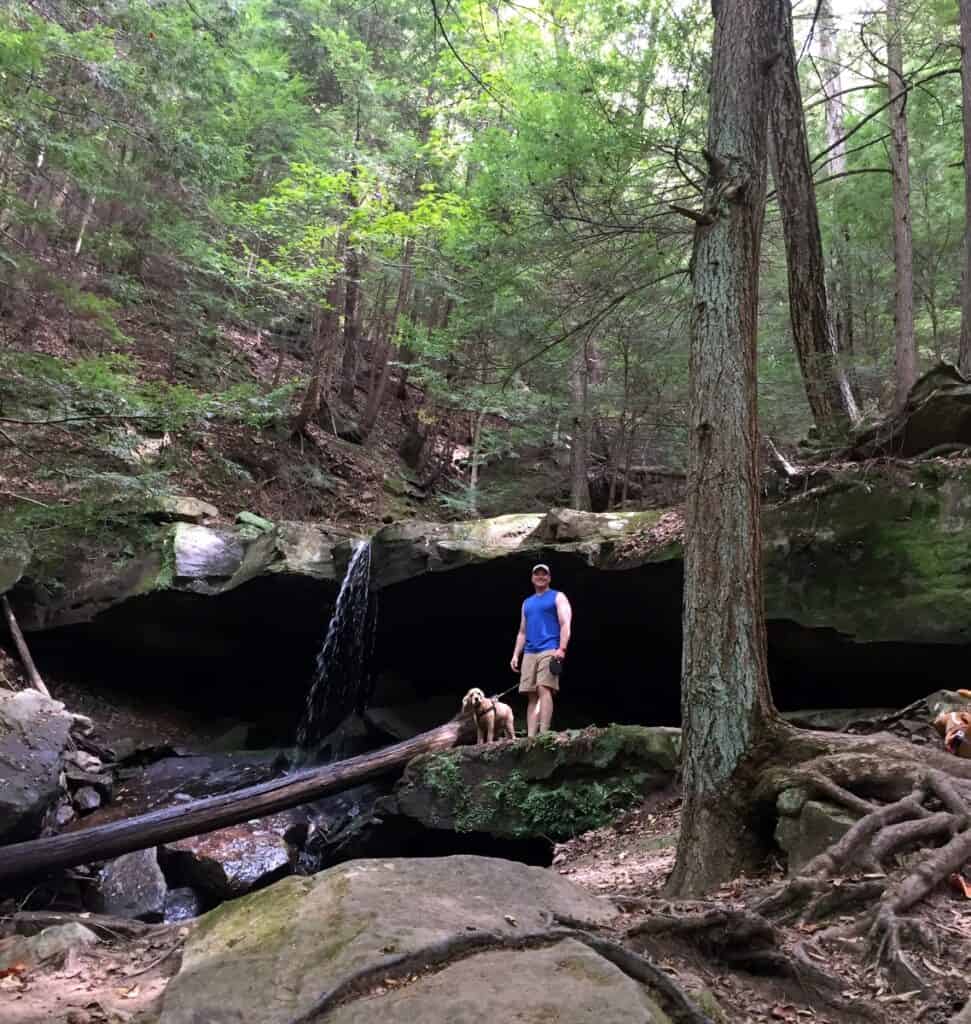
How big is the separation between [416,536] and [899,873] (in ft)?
28.7

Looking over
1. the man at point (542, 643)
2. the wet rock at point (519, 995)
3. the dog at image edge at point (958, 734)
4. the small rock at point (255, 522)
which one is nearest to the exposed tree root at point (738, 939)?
the wet rock at point (519, 995)

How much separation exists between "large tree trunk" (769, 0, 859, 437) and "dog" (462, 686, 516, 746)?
5201mm

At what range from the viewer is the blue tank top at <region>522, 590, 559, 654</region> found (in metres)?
8.42

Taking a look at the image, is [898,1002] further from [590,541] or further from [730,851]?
[590,541]

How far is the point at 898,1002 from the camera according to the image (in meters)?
2.59

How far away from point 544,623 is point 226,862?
4304 mm

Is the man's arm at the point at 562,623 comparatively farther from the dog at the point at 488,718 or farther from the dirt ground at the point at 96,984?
the dirt ground at the point at 96,984

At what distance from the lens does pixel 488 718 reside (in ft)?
28.8

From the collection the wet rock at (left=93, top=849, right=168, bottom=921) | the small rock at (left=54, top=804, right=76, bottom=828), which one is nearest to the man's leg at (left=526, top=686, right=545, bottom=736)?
the wet rock at (left=93, top=849, right=168, bottom=921)

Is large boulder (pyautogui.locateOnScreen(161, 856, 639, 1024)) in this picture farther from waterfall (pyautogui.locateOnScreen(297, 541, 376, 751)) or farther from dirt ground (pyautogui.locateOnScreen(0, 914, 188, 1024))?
waterfall (pyautogui.locateOnScreen(297, 541, 376, 751))

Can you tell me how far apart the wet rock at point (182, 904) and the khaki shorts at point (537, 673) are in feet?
13.4

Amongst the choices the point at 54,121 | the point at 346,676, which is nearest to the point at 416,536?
the point at 346,676

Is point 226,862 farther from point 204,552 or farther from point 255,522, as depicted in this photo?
point 255,522

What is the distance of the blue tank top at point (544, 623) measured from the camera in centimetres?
842
